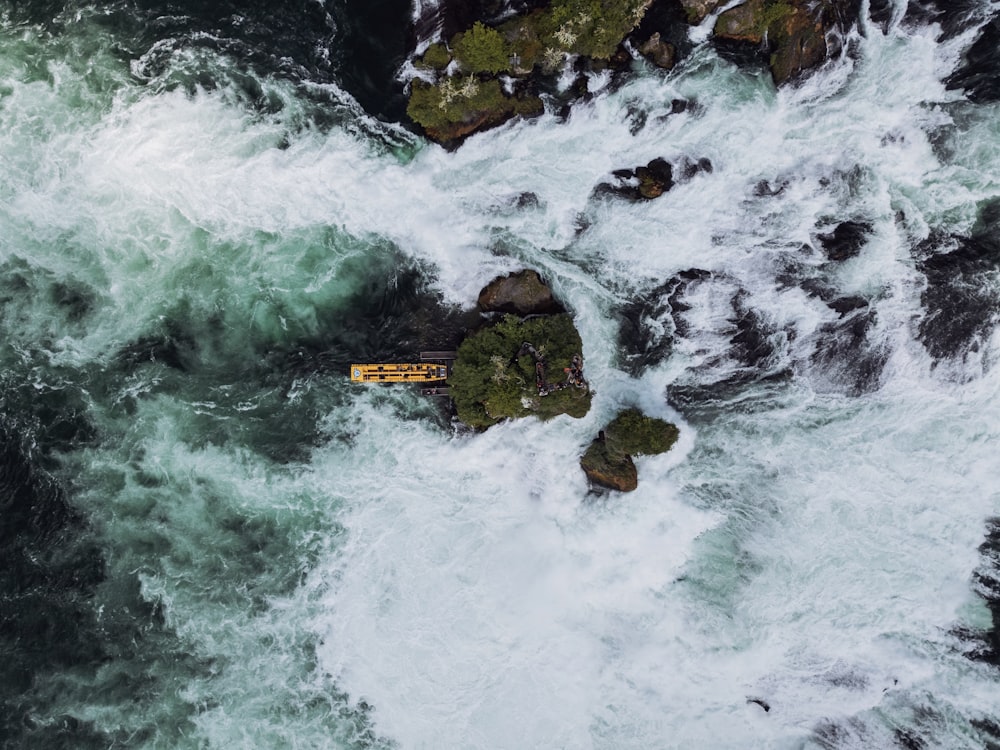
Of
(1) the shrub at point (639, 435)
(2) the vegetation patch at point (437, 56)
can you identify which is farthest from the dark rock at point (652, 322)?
(2) the vegetation patch at point (437, 56)

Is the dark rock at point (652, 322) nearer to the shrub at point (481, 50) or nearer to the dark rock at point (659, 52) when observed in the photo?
the dark rock at point (659, 52)

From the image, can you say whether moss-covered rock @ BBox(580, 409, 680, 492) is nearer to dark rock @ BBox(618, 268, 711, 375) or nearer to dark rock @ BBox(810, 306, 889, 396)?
dark rock @ BBox(618, 268, 711, 375)

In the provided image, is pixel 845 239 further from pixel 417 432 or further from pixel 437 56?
pixel 417 432

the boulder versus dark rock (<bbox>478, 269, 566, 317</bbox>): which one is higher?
dark rock (<bbox>478, 269, 566, 317</bbox>)

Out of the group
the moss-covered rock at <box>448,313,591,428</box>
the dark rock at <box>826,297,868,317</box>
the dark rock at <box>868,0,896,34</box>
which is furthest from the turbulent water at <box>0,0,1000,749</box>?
the dark rock at <box>868,0,896,34</box>

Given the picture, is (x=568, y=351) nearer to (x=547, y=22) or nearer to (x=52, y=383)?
(x=547, y=22)

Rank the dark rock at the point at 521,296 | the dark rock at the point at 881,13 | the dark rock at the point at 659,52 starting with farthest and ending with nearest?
1. the dark rock at the point at 521,296
2. the dark rock at the point at 659,52
3. the dark rock at the point at 881,13
